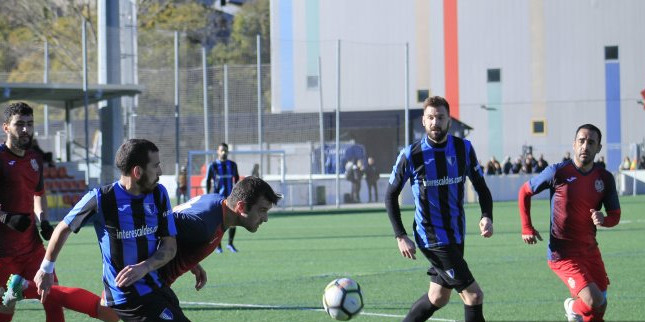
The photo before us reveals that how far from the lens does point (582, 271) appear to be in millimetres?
8156

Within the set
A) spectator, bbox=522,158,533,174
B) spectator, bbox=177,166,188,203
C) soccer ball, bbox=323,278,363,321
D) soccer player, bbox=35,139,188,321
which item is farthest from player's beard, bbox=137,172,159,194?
spectator, bbox=522,158,533,174

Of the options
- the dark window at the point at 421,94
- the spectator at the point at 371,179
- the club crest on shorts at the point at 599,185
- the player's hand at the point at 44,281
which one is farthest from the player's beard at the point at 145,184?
the dark window at the point at 421,94

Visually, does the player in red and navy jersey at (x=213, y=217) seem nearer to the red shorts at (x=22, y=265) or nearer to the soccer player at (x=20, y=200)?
the soccer player at (x=20, y=200)

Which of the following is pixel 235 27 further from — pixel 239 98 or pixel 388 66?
pixel 239 98

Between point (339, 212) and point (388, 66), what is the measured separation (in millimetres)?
13303

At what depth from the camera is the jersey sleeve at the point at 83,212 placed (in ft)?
20.2

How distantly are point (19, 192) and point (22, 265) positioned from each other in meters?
0.61

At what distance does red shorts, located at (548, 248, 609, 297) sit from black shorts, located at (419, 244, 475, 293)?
90cm

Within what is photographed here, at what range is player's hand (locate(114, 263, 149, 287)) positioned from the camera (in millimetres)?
6004

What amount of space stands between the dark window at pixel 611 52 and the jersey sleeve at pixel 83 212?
40857mm

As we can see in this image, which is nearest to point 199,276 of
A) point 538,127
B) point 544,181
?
point 544,181

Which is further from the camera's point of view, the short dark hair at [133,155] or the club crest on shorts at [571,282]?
the club crest on shorts at [571,282]

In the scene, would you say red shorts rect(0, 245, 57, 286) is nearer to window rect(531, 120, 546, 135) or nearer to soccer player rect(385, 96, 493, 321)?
soccer player rect(385, 96, 493, 321)

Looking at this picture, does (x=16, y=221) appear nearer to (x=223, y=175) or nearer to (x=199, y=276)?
(x=199, y=276)
